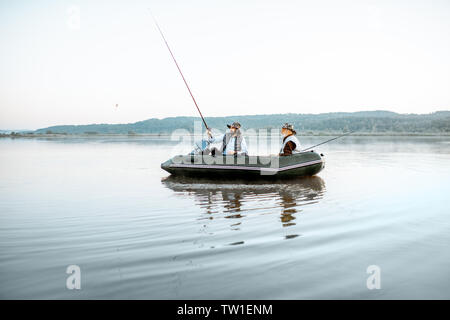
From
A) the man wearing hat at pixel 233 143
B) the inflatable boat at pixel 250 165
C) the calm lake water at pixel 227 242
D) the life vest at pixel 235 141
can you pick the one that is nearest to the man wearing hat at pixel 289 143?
the inflatable boat at pixel 250 165

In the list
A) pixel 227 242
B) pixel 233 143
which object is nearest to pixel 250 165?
pixel 233 143

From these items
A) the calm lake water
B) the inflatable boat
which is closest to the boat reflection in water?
the calm lake water

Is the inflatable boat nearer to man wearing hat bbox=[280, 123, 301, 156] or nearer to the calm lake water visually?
man wearing hat bbox=[280, 123, 301, 156]

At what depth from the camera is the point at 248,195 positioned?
28.9 ft

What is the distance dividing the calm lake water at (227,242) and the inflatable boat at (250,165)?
1.18 m

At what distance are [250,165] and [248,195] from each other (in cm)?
212

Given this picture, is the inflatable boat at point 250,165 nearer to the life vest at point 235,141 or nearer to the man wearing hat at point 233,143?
the man wearing hat at point 233,143

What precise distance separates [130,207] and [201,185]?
11.5ft

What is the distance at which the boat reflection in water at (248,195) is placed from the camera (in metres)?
6.78

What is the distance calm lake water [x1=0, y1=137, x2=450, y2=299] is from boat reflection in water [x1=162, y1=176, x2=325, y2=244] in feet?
0.14

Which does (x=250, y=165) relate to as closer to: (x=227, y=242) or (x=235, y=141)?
(x=235, y=141)

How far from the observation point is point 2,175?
13047 mm
